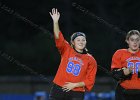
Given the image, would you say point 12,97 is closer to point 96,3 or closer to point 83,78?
point 83,78

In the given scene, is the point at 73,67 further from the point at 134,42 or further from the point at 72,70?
the point at 134,42

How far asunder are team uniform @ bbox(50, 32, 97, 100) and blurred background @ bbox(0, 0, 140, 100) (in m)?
9.43

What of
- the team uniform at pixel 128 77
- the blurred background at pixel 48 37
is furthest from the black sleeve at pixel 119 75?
the blurred background at pixel 48 37

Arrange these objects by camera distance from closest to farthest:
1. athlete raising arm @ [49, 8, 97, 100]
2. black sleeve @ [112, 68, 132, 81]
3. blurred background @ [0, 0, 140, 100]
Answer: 1. athlete raising arm @ [49, 8, 97, 100]
2. black sleeve @ [112, 68, 132, 81]
3. blurred background @ [0, 0, 140, 100]

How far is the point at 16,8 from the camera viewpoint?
26.7 metres

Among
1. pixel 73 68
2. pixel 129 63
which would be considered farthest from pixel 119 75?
pixel 73 68

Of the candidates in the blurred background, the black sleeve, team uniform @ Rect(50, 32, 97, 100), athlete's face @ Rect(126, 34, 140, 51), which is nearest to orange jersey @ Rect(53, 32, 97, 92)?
team uniform @ Rect(50, 32, 97, 100)

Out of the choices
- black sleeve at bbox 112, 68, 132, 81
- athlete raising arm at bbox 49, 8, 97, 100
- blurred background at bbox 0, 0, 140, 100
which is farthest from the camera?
blurred background at bbox 0, 0, 140, 100

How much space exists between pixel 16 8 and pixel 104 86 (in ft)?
33.5

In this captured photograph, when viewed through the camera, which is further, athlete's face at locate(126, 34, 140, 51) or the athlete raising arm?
athlete's face at locate(126, 34, 140, 51)

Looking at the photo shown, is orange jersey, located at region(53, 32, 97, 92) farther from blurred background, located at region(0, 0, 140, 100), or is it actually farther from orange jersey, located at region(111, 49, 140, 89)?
blurred background, located at region(0, 0, 140, 100)

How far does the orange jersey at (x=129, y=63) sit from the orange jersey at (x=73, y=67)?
393mm

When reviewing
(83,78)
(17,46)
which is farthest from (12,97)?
(17,46)

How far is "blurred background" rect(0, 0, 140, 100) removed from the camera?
18953 millimetres
